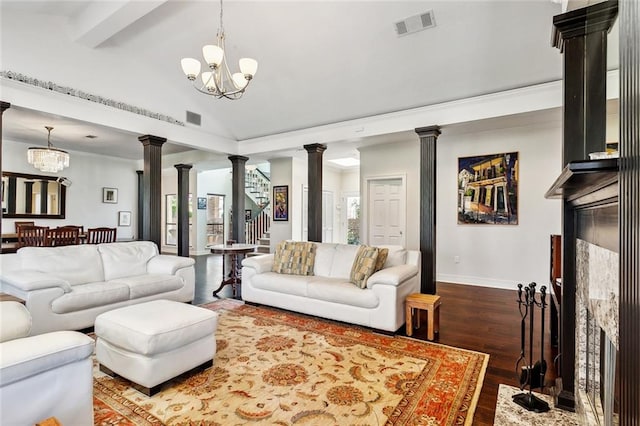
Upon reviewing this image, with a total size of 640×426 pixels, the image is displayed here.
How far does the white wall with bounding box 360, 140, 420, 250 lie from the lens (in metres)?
6.17

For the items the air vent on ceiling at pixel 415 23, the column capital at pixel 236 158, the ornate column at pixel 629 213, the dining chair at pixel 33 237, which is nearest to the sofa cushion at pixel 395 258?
the air vent on ceiling at pixel 415 23

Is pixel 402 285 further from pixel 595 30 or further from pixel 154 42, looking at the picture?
pixel 154 42

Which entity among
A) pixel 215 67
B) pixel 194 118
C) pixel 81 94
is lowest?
pixel 215 67

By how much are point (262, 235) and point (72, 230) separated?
609 centimetres

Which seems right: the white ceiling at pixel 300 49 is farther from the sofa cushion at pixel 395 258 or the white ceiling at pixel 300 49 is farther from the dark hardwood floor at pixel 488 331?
the dark hardwood floor at pixel 488 331

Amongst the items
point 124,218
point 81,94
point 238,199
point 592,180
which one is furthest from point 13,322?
A: point 124,218

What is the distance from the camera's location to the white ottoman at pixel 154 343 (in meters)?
2.18

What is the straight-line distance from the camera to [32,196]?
6.65 m

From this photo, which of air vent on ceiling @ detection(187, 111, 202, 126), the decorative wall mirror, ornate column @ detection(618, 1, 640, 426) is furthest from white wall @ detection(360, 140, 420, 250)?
the decorative wall mirror

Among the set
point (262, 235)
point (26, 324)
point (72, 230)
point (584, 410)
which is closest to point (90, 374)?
point (26, 324)

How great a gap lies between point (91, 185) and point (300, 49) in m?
6.36

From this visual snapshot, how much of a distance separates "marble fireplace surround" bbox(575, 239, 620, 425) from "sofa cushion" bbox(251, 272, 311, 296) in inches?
102

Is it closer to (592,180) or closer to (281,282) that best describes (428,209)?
(281,282)

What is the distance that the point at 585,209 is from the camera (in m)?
1.72
